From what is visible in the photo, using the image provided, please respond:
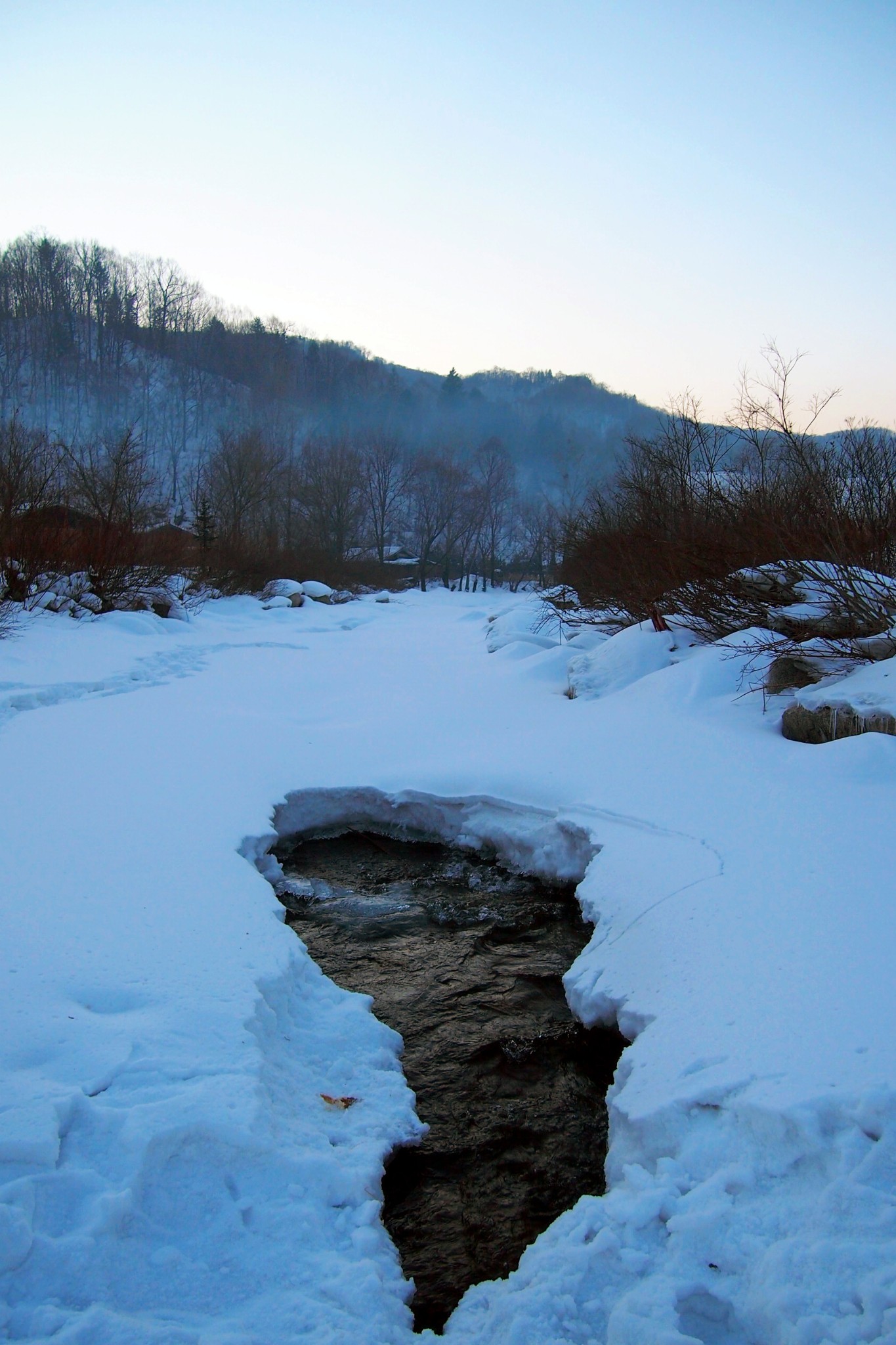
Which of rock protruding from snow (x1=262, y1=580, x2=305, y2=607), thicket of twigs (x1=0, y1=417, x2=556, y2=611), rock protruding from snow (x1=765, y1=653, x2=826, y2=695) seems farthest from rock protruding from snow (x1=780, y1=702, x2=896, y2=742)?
rock protruding from snow (x1=262, y1=580, x2=305, y2=607)

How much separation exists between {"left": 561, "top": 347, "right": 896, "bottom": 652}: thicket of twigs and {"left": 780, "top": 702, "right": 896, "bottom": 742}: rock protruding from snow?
3.76 ft

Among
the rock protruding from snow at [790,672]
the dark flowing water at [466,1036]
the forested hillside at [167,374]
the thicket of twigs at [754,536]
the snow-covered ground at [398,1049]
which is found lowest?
the dark flowing water at [466,1036]

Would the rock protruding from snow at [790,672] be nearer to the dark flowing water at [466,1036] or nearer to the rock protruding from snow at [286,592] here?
the dark flowing water at [466,1036]

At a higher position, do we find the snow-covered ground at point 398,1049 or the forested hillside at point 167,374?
the forested hillside at point 167,374

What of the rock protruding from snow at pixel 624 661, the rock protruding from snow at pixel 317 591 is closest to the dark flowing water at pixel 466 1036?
the rock protruding from snow at pixel 624 661

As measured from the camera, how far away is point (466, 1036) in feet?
12.5

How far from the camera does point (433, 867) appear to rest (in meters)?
5.76

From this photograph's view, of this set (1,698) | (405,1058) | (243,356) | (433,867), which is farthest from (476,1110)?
(243,356)

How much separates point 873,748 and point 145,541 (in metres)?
17.1

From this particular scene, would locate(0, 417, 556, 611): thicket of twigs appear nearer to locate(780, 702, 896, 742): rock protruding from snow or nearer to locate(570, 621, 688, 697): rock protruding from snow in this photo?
locate(570, 621, 688, 697): rock protruding from snow

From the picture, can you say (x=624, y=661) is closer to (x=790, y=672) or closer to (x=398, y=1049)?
(x=790, y=672)

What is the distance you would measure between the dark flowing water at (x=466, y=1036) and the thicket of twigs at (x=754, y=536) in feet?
13.9

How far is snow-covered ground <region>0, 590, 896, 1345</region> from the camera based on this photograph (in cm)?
210

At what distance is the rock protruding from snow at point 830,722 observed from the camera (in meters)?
5.63
